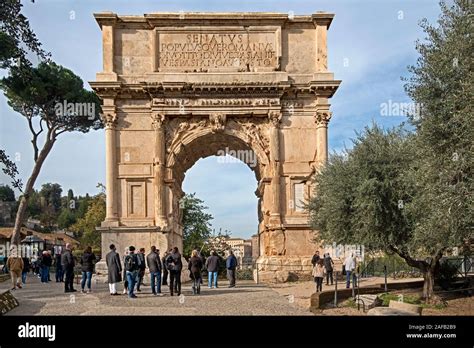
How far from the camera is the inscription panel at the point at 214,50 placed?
2366 cm

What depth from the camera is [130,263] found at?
49.1ft

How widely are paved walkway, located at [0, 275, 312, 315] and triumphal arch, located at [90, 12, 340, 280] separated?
684 centimetres

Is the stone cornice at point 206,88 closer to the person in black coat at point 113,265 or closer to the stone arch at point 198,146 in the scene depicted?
the stone arch at point 198,146

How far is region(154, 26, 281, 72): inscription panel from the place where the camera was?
23.7 meters

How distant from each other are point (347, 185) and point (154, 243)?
9.02 metres

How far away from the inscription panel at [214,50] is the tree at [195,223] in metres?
20.9

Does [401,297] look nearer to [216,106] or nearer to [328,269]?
[328,269]

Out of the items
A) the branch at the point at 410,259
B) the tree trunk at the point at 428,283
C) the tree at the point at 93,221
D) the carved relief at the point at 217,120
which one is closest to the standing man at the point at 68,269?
the carved relief at the point at 217,120

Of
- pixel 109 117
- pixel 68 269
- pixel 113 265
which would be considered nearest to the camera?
pixel 113 265


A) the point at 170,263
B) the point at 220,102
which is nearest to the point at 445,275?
the point at 170,263

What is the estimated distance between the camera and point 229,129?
23750 mm

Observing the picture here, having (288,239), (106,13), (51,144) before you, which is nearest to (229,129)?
(288,239)

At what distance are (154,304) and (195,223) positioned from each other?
3174cm
